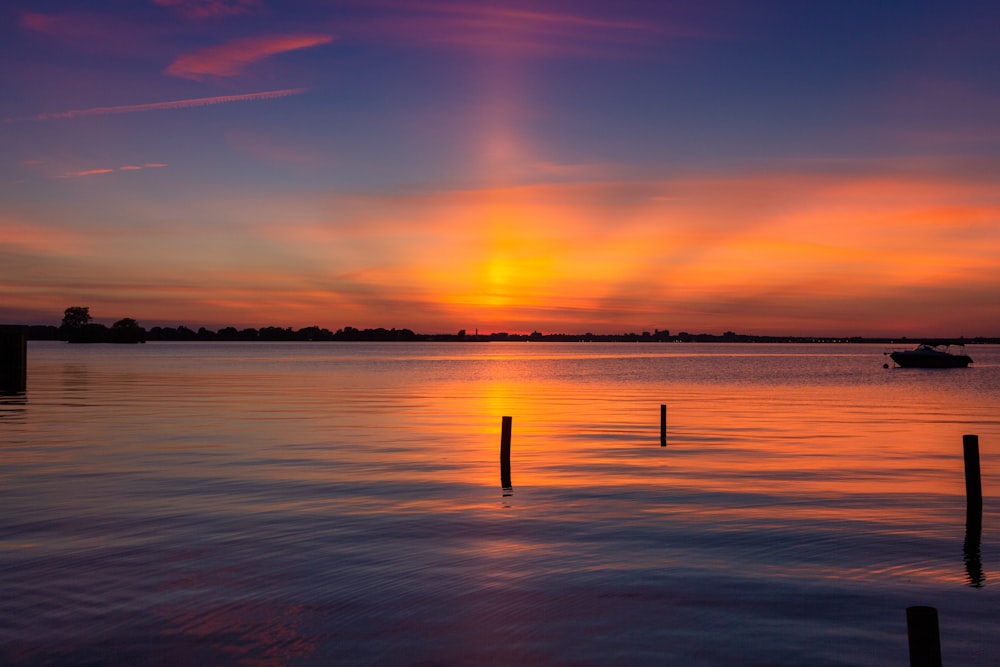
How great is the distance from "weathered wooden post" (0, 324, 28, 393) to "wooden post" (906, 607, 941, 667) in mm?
73196

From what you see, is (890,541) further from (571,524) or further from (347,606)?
(347,606)

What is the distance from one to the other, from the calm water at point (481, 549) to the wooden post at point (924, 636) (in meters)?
4.20

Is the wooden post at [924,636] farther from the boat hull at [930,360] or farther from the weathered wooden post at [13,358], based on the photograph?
the boat hull at [930,360]

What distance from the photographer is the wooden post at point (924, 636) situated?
25.3 feet

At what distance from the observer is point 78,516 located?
21.2 meters

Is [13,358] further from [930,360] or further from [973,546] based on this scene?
[930,360]

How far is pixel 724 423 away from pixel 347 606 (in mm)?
39507

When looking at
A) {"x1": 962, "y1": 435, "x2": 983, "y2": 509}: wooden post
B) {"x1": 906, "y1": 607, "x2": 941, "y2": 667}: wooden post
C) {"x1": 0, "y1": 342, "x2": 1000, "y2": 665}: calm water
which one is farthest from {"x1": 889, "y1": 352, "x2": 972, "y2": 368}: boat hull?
{"x1": 906, "y1": 607, "x2": 941, "y2": 667}: wooden post

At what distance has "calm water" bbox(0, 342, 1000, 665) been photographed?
12547 mm

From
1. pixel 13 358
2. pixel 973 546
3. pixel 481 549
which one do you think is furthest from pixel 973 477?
pixel 13 358

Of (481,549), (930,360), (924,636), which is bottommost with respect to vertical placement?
(481,549)

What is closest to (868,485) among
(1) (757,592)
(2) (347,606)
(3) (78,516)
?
(1) (757,592)

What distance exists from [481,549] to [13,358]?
2611 inches

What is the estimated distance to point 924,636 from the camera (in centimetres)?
780
